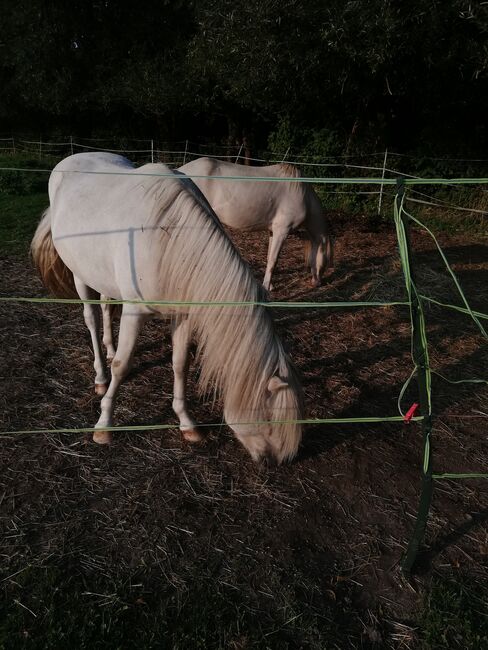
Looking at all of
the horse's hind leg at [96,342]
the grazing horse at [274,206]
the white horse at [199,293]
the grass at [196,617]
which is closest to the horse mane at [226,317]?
the white horse at [199,293]

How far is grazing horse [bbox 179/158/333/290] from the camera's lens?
229 inches

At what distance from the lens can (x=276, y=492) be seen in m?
2.55

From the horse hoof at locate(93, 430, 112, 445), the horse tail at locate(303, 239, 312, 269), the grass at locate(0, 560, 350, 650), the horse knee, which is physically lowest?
the horse hoof at locate(93, 430, 112, 445)

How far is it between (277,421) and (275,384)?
21 centimetres

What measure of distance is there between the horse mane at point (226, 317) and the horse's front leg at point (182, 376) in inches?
9.9

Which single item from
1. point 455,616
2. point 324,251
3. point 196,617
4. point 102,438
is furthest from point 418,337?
point 324,251

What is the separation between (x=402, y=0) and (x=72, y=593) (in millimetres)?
7793

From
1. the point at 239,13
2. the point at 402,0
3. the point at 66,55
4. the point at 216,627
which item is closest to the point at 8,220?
the point at 239,13

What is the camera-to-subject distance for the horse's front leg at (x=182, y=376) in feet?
8.52

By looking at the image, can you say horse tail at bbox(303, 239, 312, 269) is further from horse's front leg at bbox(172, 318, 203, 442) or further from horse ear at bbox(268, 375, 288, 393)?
horse ear at bbox(268, 375, 288, 393)

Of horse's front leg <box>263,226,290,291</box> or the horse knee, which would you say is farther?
horse's front leg <box>263,226,290,291</box>

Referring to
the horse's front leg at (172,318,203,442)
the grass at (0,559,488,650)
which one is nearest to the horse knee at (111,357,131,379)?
the horse's front leg at (172,318,203,442)

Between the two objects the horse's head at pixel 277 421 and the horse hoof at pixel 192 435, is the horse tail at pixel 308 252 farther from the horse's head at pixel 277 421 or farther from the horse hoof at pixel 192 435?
the horse's head at pixel 277 421

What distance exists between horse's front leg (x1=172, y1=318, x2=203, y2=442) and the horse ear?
23.6 inches
